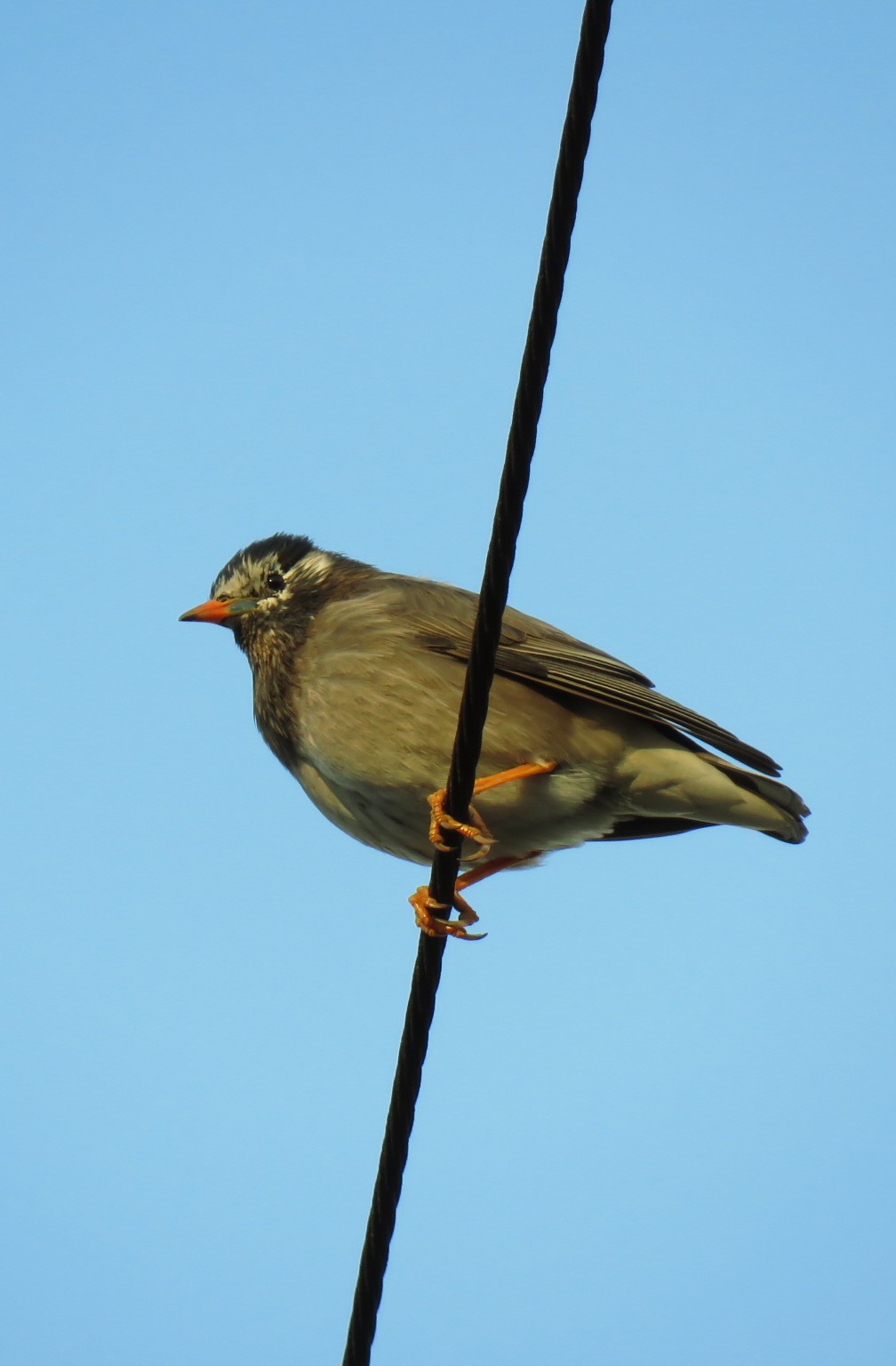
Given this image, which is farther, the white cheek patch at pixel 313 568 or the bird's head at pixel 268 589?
the white cheek patch at pixel 313 568

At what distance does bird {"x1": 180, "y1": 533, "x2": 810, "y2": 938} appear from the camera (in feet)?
17.5

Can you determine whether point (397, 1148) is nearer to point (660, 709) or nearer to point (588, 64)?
point (660, 709)

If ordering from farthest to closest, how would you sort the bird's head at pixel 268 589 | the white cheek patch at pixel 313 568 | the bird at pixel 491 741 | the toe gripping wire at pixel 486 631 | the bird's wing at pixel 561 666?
the white cheek patch at pixel 313 568
the bird's head at pixel 268 589
the bird's wing at pixel 561 666
the bird at pixel 491 741
the toe gripping wire at pixel 486 631

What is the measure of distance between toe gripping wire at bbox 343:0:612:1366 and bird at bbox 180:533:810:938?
3.11 ft

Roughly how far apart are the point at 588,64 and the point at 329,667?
302 centimetres

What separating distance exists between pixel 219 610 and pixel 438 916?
2355 mm

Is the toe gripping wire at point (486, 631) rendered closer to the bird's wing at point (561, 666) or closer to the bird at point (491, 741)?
the bird at point (491, 741)

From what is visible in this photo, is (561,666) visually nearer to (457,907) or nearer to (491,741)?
(491,741)

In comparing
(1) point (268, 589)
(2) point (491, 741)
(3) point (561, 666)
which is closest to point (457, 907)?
(2) point (491, 741)

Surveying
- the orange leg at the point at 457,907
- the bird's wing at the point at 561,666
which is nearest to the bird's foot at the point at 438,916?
the orange leg at the point at 457,907

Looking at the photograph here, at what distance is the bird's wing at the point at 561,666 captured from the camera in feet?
18.0

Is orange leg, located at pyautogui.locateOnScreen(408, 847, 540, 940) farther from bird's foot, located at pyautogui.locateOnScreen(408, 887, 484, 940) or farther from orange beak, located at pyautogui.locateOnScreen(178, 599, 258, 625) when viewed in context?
orange beak, located at pyautogui.locateOnScreen(178, 599, 258, 625)

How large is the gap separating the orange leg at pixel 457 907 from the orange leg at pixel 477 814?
199 millimetres

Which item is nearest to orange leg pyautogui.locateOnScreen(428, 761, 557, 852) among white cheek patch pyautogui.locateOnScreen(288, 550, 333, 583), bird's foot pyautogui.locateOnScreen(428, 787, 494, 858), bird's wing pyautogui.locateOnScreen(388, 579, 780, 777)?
bird's foot pyautogui.locateOnScreen(428, 787, 494, 858)
